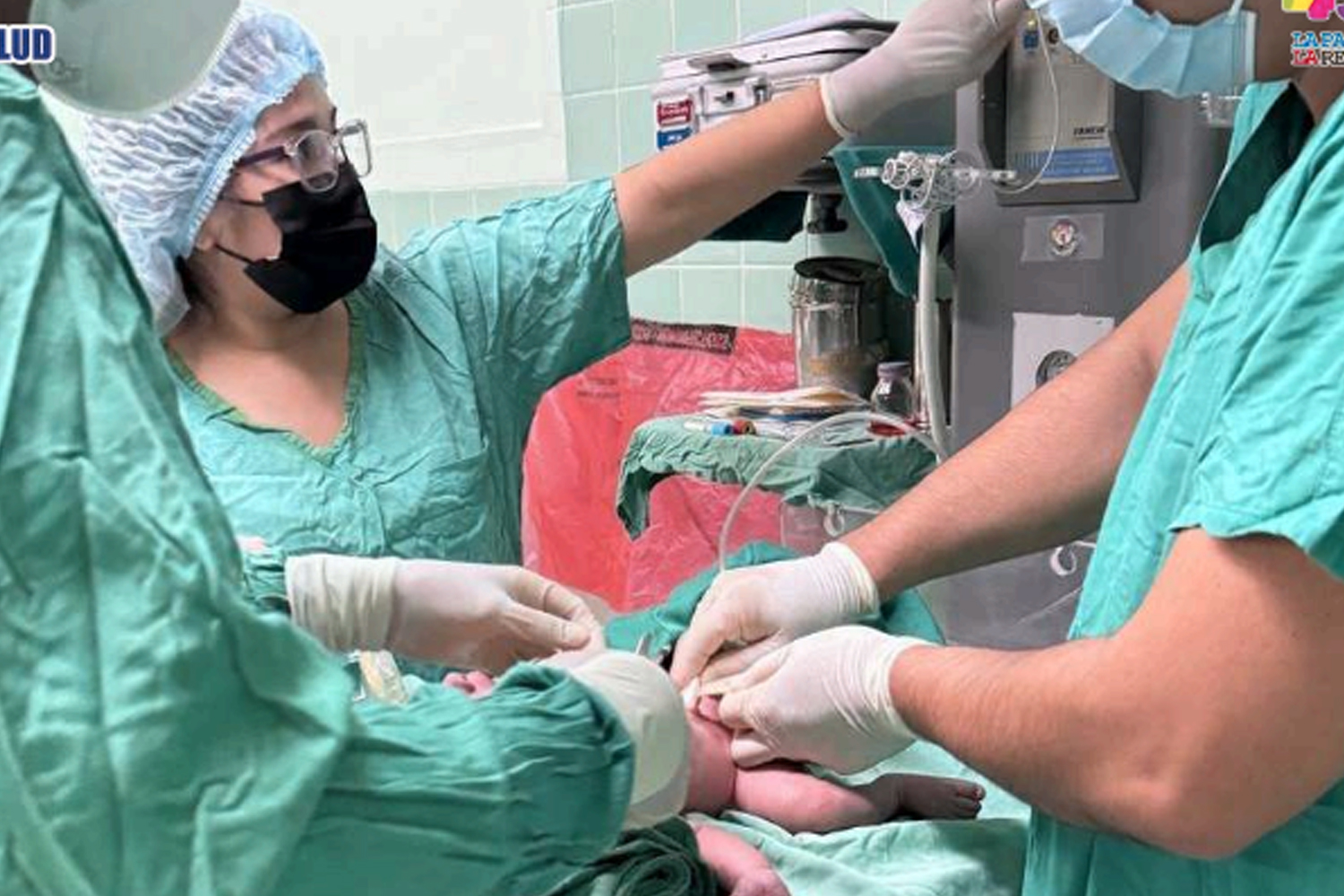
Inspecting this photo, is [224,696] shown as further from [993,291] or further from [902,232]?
[902,232]

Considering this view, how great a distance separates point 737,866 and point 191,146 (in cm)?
107

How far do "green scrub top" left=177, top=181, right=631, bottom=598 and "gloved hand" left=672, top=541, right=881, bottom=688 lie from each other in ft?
1.22

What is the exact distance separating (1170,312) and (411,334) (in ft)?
3.09

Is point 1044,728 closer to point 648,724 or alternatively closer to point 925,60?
point 648,724

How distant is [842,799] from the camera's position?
1.37 m

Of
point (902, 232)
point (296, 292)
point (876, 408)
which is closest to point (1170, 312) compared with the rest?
point (902, 232)

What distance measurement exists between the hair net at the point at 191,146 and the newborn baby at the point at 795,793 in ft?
2.22

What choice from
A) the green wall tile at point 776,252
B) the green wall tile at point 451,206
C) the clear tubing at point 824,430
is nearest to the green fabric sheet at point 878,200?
→ the clear tubing at point 824,430

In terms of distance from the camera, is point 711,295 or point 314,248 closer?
point 314,248

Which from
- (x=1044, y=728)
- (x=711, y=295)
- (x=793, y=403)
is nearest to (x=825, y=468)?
(x=793, y=403)

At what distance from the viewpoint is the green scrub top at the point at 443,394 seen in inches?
59.6

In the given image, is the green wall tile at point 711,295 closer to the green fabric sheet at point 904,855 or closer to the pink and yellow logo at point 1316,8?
the green fabric sheet at point 904,855

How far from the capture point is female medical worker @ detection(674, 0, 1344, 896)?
2.32 feet

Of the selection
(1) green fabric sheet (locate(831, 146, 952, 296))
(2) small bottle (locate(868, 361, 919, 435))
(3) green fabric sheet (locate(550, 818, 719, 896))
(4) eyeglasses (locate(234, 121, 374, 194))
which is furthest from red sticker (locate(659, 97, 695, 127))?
(3) green fabric sheet (locate(550, 818, 719, 896))
